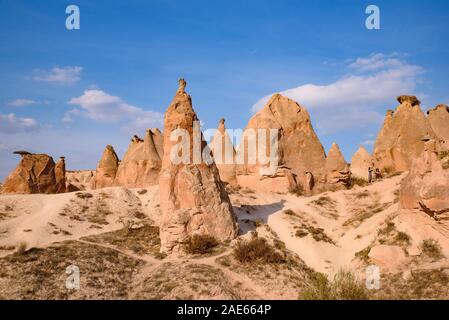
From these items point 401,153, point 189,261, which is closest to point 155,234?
point 189,261

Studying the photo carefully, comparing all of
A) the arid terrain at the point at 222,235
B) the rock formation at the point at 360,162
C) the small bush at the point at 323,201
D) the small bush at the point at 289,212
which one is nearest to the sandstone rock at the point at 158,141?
the arid terrain at the point at 222,235

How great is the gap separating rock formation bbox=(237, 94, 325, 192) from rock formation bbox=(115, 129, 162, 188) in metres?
5.65

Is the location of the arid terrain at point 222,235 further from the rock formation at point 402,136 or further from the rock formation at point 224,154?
the rock formation at point 402,136

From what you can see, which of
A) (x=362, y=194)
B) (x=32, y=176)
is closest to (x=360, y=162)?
(x=362, y=194)

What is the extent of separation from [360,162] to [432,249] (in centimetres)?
2068

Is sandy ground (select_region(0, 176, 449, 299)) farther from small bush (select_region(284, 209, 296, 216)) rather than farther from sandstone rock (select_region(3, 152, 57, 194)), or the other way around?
sandstone rock (select_region(3, 152, 57, 194))

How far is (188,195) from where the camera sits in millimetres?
15305

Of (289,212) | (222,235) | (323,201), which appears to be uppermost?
(323,201)

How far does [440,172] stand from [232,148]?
15.4 m

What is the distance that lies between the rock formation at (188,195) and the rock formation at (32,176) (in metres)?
11.1

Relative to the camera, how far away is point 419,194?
14.7m

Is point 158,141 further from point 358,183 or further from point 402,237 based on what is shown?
point 402,237

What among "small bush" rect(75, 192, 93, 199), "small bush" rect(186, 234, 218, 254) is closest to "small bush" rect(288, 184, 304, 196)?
"small bush" rect(186, 234, 218, 254)

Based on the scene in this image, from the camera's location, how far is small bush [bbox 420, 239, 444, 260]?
1336cm
